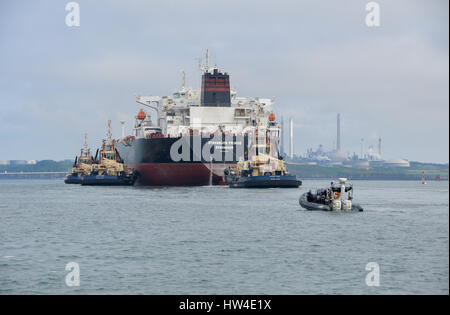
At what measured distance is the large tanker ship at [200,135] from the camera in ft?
309

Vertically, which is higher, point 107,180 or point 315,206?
point 107,180

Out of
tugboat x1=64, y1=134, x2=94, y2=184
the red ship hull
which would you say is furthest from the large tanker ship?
tugboat x1=64, y1=134, x2=94, y2=184

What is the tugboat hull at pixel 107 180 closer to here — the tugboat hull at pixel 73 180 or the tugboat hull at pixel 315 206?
the tugboat hull at pixel 73 180

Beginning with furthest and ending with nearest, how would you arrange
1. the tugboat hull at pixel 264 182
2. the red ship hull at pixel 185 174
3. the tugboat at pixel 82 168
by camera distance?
1. the tugboat at pixel 82 168
2. the red ship hull at pixel 185 174
3. the tugboat hull at pixel 264 182

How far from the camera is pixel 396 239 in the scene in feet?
126

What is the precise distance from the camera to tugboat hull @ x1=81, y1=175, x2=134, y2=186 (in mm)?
110719

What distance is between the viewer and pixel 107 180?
11800 centimetres

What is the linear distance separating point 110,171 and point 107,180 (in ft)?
9.01

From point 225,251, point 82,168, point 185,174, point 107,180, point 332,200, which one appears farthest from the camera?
point 82,168

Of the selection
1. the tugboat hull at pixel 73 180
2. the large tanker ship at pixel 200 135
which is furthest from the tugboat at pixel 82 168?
the large tanker ship at pixel 200 135

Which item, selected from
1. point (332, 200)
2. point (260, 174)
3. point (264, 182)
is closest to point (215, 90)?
point (260, 174)

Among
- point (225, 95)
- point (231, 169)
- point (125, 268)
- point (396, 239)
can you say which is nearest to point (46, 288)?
point (125, 268)

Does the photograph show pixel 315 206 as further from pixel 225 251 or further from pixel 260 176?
pixel 260 176
